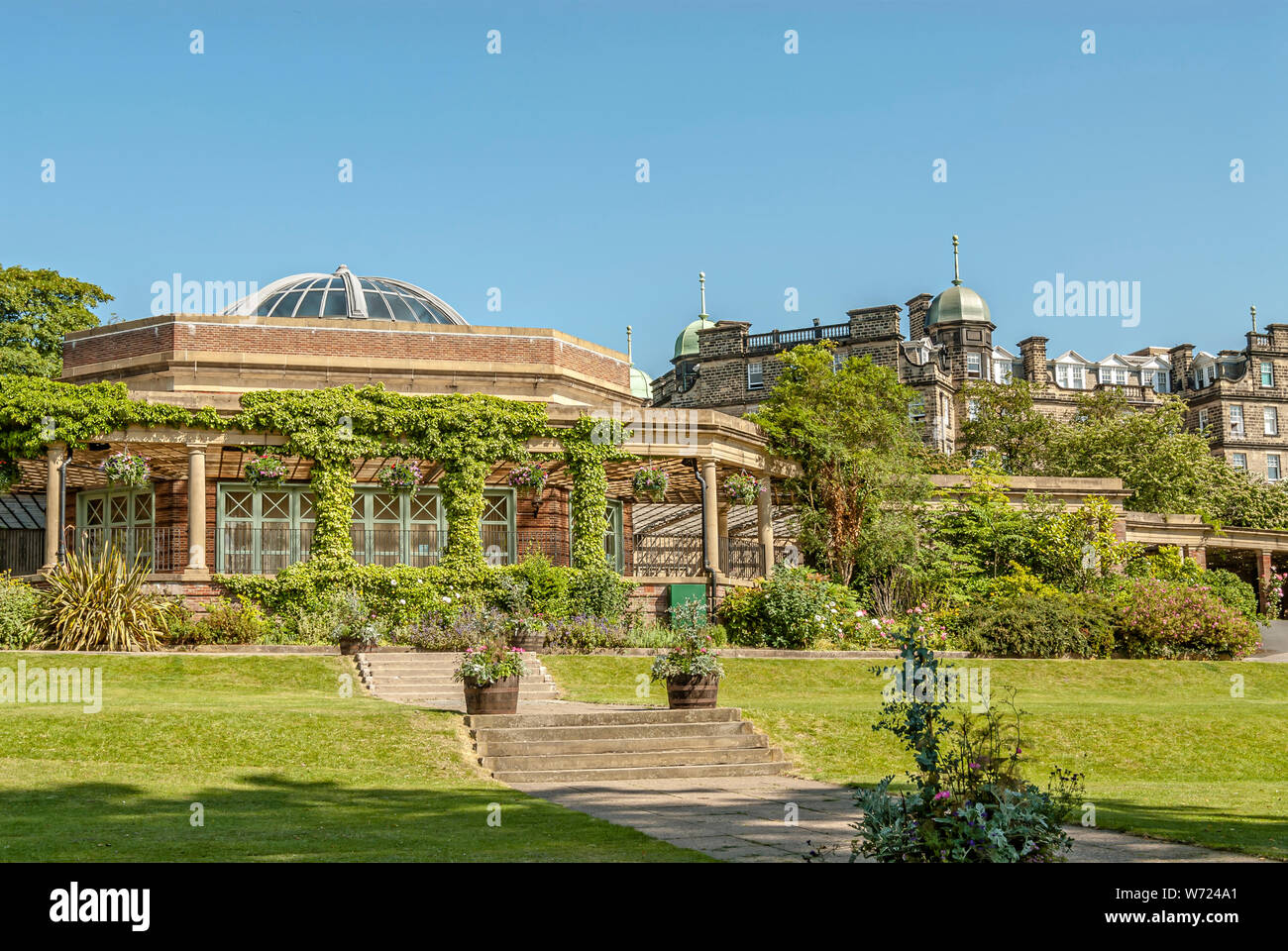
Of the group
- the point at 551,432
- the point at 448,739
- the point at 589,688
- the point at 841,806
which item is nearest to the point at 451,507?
the point at 551,432

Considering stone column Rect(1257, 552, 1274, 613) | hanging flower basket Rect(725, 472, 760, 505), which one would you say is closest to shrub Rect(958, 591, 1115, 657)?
hanging flower basket Rect(725, 472, 760, 505)

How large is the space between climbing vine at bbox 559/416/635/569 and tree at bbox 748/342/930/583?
4.97 m

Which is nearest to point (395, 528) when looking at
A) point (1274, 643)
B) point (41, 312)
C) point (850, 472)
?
point (850, 472)

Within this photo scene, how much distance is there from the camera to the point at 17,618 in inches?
856

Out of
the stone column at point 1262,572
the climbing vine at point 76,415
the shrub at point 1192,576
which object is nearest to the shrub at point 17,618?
the climbing vine at point 76,415

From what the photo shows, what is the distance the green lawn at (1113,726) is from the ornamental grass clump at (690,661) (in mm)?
857

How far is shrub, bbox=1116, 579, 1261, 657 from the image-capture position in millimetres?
25406

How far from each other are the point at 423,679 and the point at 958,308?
62.8 meters

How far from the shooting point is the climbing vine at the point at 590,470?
1058 inches

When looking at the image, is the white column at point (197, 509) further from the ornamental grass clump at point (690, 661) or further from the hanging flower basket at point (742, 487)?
the ornamental grass clump at point (690, 661)

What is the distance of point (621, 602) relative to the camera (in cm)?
2555

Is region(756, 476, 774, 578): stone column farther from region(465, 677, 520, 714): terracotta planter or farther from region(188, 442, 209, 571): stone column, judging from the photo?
region(465, 677, 520, 714): terracotta planter

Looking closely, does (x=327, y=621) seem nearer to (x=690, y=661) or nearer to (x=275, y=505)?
(x=275, y=505)

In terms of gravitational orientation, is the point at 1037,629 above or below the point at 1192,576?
below
